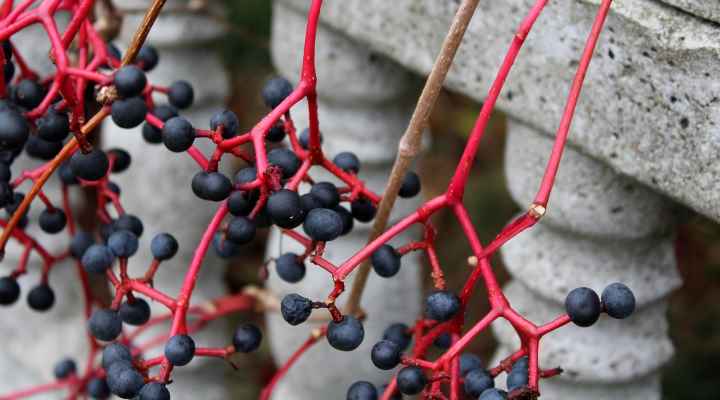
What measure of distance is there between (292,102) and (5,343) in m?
1.07

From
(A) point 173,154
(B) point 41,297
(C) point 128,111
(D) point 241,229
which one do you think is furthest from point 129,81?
(A) point 173,154

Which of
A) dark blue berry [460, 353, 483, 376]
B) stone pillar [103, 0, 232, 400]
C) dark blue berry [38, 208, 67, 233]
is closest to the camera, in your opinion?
dark blue berry [460, 353, 483, 376]

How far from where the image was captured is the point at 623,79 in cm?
74

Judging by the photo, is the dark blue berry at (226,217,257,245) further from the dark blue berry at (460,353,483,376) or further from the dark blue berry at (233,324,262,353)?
the dark blue berry at (460,353,483,376)

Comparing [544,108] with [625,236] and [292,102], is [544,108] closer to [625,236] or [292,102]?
[625,236]

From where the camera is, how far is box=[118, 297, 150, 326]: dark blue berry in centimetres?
73

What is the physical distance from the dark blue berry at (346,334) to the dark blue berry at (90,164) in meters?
0.19

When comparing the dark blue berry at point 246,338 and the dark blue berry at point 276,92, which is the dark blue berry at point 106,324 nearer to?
the dark blue berry at point 246,338

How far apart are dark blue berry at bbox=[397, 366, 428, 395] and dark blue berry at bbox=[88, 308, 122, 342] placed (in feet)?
0.69

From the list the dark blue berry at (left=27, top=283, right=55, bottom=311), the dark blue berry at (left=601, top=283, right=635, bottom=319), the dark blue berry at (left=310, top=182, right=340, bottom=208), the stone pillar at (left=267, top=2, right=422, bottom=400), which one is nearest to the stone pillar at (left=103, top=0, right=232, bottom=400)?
the stone pillar at (left=267, top=2, right=422, bottom=400)

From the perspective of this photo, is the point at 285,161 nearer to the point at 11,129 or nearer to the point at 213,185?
the point at 213,185

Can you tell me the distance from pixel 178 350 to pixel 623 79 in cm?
37

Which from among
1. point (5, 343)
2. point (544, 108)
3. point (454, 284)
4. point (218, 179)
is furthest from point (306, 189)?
point (454, 284)

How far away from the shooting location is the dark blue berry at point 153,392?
0.63 meters
